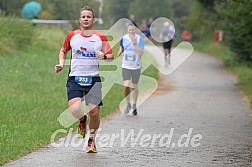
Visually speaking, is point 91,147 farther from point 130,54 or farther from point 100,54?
point 130,54

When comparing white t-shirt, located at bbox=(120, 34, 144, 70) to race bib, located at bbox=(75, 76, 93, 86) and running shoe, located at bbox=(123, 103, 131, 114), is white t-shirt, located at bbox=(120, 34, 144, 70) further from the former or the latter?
race bib, located at bbox=(75, 76, 93, 86)

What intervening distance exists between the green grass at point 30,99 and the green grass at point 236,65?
10.6 feet

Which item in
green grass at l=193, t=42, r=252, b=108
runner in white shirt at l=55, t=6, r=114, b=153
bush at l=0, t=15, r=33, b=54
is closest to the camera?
runner in white shirt at l=55, t=6, r=114, b=153

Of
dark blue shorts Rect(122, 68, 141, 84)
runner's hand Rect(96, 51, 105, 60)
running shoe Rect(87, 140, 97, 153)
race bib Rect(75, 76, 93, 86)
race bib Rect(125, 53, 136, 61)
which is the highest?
runner's hand Rect(96, 51, 105, 60)

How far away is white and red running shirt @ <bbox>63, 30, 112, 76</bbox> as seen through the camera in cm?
1055

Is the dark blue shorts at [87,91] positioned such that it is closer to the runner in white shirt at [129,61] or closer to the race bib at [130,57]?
the runner in white shirt at [129,61]

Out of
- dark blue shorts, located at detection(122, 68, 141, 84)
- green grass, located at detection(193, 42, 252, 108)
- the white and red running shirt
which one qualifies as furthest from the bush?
the white and red running shirt

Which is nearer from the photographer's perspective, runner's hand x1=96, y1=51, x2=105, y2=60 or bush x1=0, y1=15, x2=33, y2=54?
runner's hand x1=96, y1=51, x2=105, y2=60

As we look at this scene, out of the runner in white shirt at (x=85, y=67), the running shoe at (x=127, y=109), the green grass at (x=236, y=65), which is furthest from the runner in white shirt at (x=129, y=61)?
the runner in white shirt at (x=85, y=67)

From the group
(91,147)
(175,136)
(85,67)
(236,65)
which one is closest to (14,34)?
(236,65)

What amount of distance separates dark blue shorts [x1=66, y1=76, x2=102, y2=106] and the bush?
57.4ft

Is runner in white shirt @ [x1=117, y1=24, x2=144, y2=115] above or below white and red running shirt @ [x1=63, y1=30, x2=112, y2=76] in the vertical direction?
below

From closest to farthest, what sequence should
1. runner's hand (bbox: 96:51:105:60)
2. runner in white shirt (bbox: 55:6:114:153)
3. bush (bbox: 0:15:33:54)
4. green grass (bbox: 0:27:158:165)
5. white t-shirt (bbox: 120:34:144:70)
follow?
runner's hand (bbox: 96:51:105:60) → runner in white shirt (bbox: 55:6:114:153) → green grass (bbox: 0:27:158:165) → white t-shirt (bbox: 120:34:144:70) → bush (bbox: 0:15:33:54)

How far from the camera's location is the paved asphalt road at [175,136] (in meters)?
9.91
